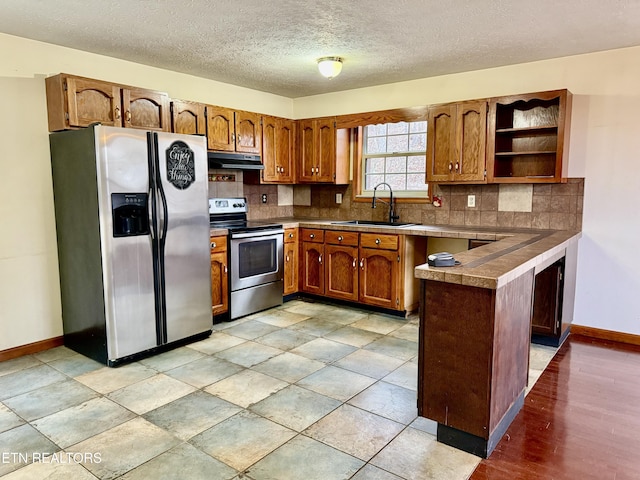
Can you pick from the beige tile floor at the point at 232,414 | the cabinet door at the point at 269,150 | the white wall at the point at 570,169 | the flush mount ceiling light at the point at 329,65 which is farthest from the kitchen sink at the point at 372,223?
the flush mount ceiling light at the point at 329,65

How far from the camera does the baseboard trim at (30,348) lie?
333 centimetres

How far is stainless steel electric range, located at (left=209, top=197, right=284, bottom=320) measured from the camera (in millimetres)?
4215

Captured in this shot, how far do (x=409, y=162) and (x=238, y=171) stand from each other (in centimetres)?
192

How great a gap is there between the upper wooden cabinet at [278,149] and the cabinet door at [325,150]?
0.35 metres

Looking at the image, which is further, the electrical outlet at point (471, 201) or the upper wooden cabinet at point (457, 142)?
the electrical outlet at point (471, 201)

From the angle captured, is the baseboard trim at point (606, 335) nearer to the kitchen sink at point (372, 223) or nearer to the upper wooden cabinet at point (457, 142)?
the upper wooden cabinet at point (457, 142)

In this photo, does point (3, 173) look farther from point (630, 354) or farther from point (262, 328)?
point (630, 354)

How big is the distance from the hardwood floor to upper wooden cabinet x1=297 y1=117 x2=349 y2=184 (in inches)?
115

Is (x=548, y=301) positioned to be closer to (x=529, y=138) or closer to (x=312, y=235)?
(x=529, y=138)

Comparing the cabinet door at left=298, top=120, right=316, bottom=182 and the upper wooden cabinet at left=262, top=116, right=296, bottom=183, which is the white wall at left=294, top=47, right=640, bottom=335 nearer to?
the cabinet door at left=298, top=120, right=316, bottom=182

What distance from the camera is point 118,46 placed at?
3506mm

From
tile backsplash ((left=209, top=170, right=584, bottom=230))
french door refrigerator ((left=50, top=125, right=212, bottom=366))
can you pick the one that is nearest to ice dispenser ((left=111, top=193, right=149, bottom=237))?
french door refrigerator ((left=50, top=125, right=212, bottom=366))

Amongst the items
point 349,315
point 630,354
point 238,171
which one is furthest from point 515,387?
point 238,171
